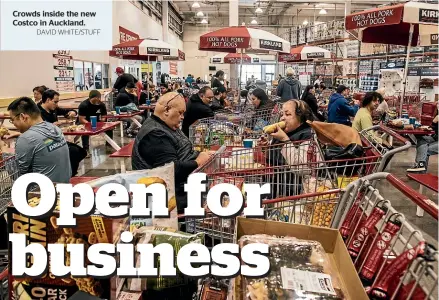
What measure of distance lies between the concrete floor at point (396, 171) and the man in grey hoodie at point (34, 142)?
3.36 m

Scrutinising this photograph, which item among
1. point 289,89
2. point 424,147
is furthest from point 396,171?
point 289,89

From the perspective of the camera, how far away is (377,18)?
6.11m

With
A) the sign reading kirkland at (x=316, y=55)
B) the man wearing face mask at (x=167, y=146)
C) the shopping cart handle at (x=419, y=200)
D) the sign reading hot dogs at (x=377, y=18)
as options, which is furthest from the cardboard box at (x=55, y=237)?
the sign reading kirkland at (x=316, y=55)

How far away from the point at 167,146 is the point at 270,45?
580 cm

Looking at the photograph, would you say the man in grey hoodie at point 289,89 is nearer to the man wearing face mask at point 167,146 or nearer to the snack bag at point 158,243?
the man wearing face mask at point 167,146

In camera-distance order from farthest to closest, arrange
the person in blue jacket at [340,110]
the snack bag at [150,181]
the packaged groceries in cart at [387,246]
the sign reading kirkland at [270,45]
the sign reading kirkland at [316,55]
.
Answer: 1. the sign reading kirkland at [316,55]
2. the sign reading kirkland at [270,45]
3. the person in blue jacket at [340,110]
4. the snack bag at [150,181]
5. the packaged groceries in cart at [387,246]

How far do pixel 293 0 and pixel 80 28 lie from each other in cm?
1642

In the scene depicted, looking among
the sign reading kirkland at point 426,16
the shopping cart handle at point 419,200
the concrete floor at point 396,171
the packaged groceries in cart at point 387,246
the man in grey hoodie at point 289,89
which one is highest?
the sign reading kirkland at point 426,16

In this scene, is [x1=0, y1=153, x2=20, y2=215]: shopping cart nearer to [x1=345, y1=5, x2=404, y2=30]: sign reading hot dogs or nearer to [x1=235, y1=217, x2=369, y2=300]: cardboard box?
[x1=235, y1=217, x2=369, y2=300]: cardboard box

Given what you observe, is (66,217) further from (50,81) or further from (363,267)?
(50,81)

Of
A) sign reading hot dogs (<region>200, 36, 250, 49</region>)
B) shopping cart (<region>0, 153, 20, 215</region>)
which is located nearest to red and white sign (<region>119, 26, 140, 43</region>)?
sign reading hot dogs (<region>200, 36, 250, 49</region>)

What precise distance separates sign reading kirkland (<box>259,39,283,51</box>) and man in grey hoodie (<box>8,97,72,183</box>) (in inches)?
204

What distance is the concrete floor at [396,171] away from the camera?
16.4 feet

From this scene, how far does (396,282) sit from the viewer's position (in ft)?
4.66
